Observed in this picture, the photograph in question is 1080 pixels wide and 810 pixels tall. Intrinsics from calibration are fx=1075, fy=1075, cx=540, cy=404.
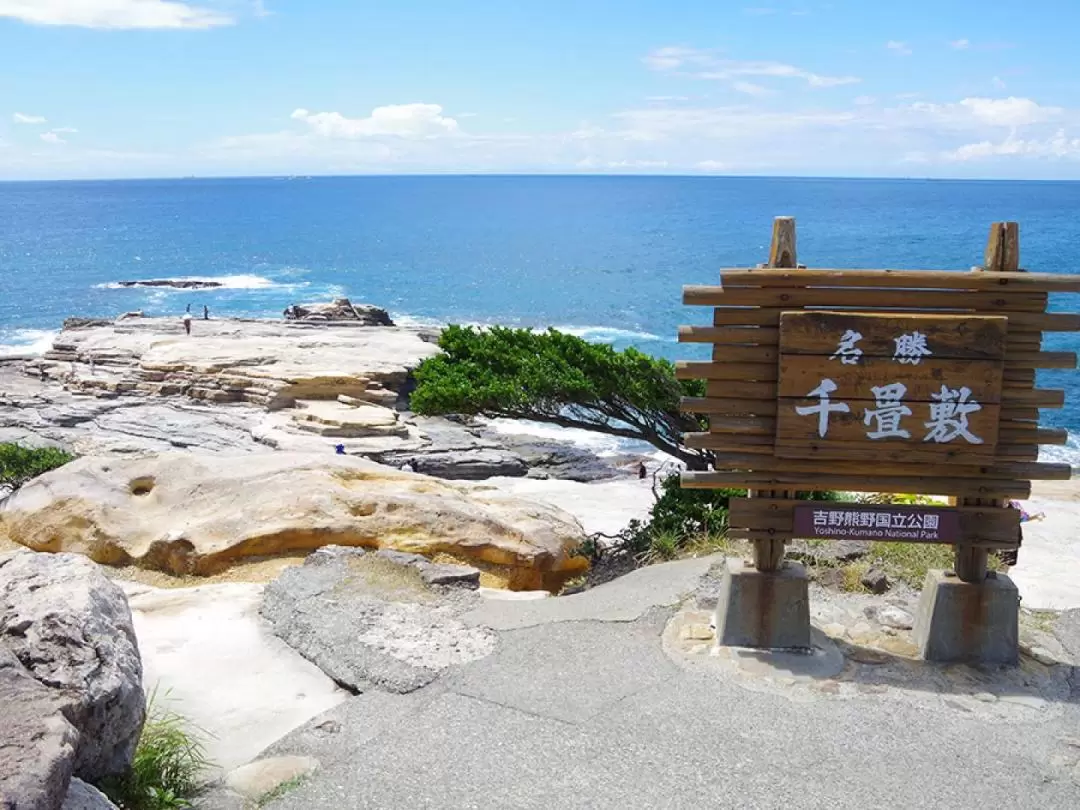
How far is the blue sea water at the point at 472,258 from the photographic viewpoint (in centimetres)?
7256

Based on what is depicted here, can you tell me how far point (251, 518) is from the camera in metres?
11.8

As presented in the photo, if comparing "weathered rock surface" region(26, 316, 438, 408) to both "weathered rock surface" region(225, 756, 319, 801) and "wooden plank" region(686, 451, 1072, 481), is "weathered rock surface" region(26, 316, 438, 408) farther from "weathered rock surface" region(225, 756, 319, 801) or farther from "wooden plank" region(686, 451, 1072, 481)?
"weathered rock surface" region(225, 756, 319, 801)

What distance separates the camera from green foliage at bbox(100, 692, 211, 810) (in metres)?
5.94

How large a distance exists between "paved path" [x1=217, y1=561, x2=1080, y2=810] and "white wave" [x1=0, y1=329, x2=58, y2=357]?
51.7 m

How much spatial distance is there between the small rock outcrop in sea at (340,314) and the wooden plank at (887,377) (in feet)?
150

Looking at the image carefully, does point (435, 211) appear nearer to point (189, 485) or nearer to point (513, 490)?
point (513, 490)

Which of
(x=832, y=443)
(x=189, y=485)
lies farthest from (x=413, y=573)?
(x=832, y=443)

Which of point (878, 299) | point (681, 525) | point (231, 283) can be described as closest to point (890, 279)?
point (878, 299)

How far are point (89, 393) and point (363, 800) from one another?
34.6 meters

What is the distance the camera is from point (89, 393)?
37.5 meters

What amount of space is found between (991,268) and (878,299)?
1.00 metres

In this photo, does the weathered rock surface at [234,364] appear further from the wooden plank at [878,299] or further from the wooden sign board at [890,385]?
the wooden sign board at [890,385]

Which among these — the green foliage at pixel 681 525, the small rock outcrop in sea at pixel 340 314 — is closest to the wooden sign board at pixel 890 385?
the green foliage at pixel 681 525

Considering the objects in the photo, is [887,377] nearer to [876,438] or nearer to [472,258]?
[876,438]
